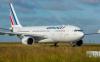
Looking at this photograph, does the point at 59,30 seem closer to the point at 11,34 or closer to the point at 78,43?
the point at 78,43

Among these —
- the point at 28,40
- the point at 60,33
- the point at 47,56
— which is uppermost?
the point at 47,56

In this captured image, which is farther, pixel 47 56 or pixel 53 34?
pixel 53 34

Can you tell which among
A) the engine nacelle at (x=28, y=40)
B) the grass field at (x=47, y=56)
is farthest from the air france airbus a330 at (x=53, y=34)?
the grass field at (x=47, y=56)

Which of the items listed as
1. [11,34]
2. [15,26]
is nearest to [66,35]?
[11,34]

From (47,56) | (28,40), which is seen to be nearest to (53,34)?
(28,40)

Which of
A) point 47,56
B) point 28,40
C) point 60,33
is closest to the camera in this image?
point 47,56

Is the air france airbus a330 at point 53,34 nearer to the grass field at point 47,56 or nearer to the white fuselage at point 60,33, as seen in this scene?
the white fuselage at point 60,33

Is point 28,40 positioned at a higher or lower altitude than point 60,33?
lower

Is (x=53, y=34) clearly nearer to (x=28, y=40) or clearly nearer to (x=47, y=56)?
(x=28, y=40)

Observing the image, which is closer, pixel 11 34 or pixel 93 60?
pixel 93 60

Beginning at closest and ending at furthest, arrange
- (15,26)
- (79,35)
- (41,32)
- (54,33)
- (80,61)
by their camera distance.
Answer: (80,61)
(79,35)
(54,33)
(41,32)
(15,26)

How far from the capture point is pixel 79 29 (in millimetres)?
47031

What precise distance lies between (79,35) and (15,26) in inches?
782

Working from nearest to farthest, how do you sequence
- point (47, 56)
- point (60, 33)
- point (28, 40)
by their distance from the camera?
1. point (47, 56)
2. point (60, 33)
3. point (28, 40)
